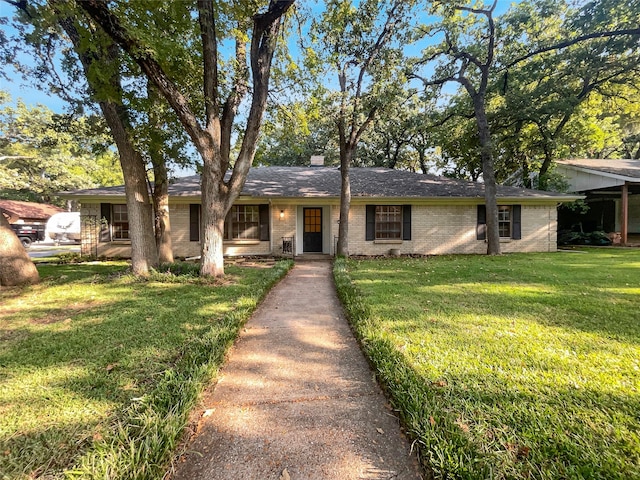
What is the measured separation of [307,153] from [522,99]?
690 inches

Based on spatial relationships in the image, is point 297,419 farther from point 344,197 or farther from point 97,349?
point 344,197

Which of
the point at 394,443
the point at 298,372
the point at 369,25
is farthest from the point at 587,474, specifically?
the point at 369,25

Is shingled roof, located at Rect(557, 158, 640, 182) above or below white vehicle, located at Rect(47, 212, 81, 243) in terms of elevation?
above

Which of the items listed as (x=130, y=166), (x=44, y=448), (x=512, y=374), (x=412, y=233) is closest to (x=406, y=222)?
(x=412, y=233)

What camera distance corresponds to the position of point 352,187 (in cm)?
1255

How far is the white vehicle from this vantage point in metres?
21.2

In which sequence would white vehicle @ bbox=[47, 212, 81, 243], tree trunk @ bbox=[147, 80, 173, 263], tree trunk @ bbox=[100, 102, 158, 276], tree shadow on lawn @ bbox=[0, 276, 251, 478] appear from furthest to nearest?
white vehicle @ bbox=[47, 212, 81, 243]
tree trunk @ bbox=[147, 80, 173, 263]
tree trunk @ bbox=[100, 102, 158, 276]
tree shadow on lawn @ bbox=[0, 276, 251, 478]

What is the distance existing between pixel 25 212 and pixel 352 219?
93.8 feet

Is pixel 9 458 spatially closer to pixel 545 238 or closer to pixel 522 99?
pixel 545 238

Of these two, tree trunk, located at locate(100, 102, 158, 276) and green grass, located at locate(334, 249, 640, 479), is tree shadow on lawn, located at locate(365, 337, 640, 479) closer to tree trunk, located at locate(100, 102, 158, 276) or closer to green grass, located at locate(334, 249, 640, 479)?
green grass, located at locate(334, 249, 640, 479)

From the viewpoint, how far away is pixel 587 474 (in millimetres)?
1575

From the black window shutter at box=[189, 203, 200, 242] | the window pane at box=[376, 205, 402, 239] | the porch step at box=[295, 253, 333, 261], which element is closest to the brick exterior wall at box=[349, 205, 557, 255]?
the window pane at box=[376, 205, 402, 239]

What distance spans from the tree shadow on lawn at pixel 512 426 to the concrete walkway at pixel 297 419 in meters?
0.22

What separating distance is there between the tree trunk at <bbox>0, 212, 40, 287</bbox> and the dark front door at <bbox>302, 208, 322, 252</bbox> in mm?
8461
